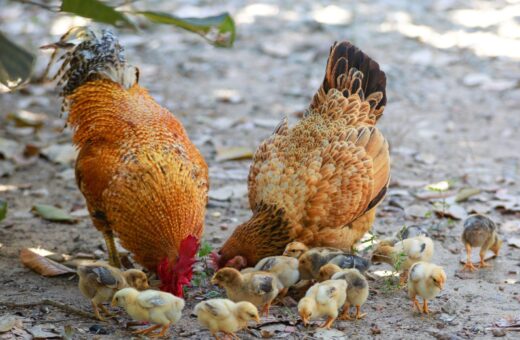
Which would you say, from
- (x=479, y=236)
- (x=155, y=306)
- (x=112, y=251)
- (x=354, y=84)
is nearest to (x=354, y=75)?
(x=354, y=84)

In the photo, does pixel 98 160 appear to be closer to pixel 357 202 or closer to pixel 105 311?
pixel 105 311

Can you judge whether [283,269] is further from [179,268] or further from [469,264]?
[469,264]

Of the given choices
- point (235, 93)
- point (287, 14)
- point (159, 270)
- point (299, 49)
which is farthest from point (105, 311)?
point (287, 14)

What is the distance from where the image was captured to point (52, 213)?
6.30 m

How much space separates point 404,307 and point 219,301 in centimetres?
131

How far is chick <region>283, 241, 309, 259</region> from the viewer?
4934 mm

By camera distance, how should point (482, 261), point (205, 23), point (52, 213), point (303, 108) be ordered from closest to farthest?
1. point (205, 23)
2. point (482, 261)
3. point (52, 213)
4. point (303, 108)

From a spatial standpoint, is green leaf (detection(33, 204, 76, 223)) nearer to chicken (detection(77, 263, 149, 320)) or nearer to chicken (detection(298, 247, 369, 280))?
chicken (detection(77, 263, 149, 320))

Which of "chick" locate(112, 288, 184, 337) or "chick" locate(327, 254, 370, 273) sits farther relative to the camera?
"chick" locate(327, 254, 370, 273)

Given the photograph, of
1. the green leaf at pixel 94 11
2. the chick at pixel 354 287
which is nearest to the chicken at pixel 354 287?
the chick at pixel 354 287

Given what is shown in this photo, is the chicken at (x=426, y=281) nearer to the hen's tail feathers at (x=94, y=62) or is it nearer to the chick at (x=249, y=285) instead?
the chick at (x=249, y=285)

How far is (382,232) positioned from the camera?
6156mm

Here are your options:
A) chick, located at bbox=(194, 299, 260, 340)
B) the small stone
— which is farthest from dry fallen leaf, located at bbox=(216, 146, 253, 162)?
the small stone

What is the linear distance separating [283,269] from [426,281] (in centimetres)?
86
